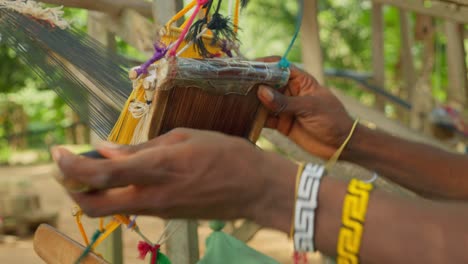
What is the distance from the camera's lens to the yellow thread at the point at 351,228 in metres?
0.85

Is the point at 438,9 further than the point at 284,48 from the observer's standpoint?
No

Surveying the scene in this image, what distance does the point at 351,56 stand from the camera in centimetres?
953

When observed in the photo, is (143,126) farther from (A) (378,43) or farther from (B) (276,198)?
(A) (378,43)

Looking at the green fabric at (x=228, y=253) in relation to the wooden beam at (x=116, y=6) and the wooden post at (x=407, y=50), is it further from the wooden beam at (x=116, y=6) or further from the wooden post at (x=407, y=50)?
the wooden post at (x=407, y=50)

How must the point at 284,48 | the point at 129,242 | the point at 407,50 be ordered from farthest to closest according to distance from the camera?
the point at 284,48
the point at 407,50
the point at 129,242

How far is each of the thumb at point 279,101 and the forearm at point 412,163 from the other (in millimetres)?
131

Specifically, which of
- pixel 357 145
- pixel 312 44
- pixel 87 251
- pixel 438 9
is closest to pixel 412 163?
pixel 357 145

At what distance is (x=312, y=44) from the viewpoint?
2877 millimetres

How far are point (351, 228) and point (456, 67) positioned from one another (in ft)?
12.0

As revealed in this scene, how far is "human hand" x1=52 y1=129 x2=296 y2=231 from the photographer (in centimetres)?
84

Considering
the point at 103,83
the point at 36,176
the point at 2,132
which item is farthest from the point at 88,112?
the point at 2,132

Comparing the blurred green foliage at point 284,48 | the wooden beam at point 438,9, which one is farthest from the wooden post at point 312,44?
the blurred green foliage at point 284,48

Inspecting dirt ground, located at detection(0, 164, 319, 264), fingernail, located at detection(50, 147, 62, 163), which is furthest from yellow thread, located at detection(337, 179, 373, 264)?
dirt ground, located at detection(0, 164, 319, 264)

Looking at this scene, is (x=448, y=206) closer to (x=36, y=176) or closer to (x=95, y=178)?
(x=95, y=178)
